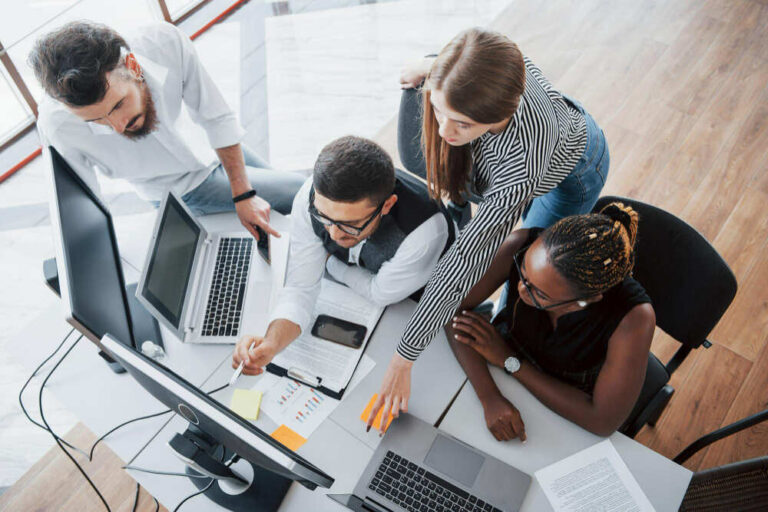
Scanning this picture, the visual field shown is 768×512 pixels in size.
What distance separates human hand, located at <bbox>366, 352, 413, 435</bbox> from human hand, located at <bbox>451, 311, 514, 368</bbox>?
0.21 metres

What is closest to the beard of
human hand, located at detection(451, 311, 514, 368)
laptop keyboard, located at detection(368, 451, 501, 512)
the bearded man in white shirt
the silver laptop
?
the bearded man in white shirt

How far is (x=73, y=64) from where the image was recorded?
4.58ft

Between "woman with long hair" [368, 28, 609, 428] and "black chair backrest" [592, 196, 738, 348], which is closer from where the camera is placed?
"woman with long hair" [368, 28, 609, 428]

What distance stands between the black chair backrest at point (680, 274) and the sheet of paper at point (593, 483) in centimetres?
50

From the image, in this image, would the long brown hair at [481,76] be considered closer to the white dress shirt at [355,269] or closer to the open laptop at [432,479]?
the white dress shirt at [355,269]

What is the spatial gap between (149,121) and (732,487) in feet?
6.71

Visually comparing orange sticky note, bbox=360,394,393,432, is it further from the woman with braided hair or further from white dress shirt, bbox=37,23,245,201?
white dress shirt, bbox=37,23,245,201

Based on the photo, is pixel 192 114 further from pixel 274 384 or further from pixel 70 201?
pixel 274 384

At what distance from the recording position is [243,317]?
1.64 m

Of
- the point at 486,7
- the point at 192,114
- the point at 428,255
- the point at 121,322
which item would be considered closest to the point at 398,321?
the point at 428,255

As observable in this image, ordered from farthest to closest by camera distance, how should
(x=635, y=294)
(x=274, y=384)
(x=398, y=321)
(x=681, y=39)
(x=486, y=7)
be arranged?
(x=486, y=7)
(x=681, y=39)
(x=398, y=321)
(x=274, y=384)
(x=635, y=294)

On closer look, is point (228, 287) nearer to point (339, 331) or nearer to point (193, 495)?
point (339, 331)

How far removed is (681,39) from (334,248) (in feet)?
10.8

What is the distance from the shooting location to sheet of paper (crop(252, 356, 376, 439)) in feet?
4.68
